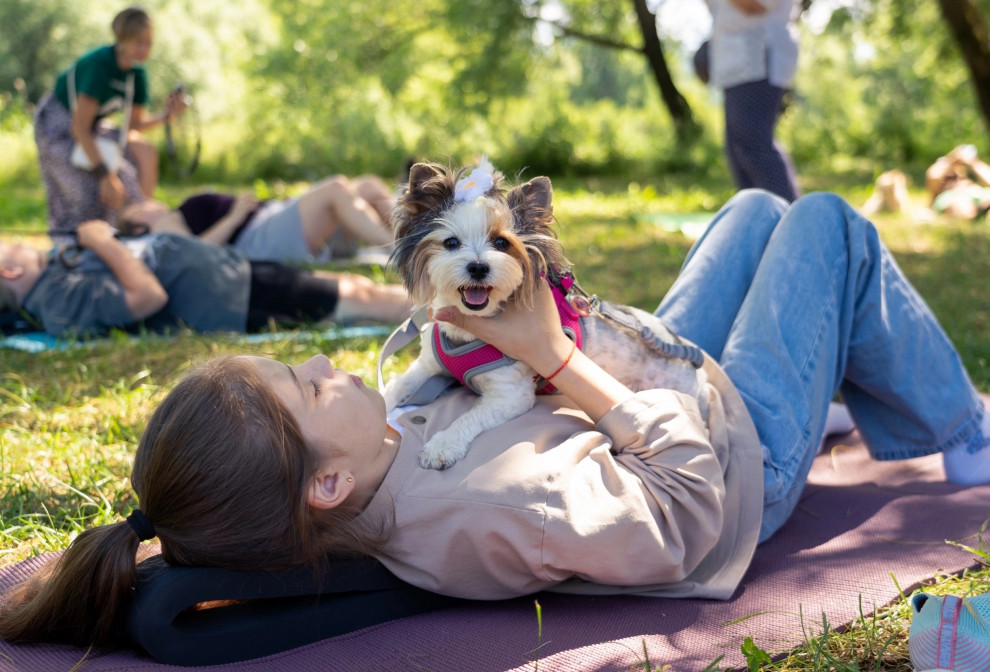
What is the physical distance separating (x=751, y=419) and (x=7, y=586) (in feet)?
7.27

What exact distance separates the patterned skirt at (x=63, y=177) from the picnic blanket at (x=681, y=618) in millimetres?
6214

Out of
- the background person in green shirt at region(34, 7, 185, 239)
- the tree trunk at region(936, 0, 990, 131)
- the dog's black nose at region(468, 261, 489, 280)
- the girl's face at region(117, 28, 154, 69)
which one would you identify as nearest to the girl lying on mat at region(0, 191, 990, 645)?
the dog's black nose at region(468, 261, 489, 280)

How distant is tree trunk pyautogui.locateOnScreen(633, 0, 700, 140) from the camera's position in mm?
15867

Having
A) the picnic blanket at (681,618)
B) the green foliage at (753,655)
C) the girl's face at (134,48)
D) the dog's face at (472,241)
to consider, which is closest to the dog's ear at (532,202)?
the dog's face at (472,241)

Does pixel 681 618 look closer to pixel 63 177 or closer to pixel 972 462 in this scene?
pixel 972 462

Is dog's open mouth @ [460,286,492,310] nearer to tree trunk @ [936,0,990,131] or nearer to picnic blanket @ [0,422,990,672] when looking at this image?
picnic blanket @ [0,422,990,672]

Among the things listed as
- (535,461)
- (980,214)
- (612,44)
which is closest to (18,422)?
(535,461)

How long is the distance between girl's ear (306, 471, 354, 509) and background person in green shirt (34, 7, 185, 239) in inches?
236

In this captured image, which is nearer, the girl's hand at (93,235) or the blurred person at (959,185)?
the girl's hand at (93,235)

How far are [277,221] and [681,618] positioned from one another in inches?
218

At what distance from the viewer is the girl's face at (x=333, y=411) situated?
211cm

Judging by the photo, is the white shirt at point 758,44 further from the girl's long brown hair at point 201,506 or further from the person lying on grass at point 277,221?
the girl's long brown hair at point 201,506

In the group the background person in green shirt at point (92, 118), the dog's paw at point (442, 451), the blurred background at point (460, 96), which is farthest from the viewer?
the blurred background at point (460, 96)

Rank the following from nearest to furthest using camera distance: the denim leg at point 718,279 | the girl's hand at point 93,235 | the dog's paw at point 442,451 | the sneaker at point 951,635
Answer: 1. the sneaker at point 951,635
2. the dog's paw at point 442,451
3. the denim leg at point 718,279
4. the girl's hand at point 93,235
